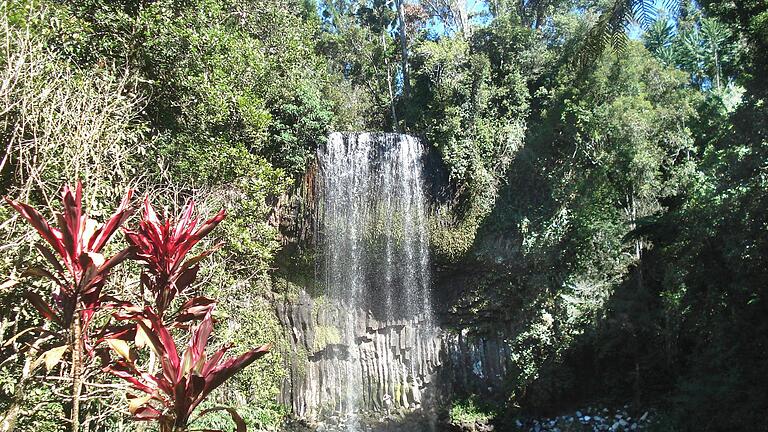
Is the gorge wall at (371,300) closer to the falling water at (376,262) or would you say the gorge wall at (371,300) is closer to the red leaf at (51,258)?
the falling water at (376,262)

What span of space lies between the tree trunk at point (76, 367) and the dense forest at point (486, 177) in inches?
4.8

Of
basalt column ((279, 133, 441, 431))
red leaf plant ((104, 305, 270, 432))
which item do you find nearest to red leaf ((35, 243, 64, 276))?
red leaf plant ((104, 305, 270, 432))

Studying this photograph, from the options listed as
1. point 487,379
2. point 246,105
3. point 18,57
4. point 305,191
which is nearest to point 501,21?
point 305,191

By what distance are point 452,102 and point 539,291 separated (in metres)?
4.82

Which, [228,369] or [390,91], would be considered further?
[390,91]

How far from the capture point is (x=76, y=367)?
228cm

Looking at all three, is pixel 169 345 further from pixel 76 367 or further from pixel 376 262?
pixel 376 262

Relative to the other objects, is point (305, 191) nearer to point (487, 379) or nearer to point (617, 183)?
point (487, 379)

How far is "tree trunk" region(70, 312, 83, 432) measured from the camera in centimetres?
224

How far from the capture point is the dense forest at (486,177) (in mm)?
5305

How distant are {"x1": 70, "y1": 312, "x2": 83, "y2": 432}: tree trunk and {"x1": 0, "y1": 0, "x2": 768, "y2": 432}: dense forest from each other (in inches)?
4.8

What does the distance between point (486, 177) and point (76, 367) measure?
35.4 feet

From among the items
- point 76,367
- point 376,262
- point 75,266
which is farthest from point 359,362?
point 75,266

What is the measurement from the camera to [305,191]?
1267 centimetres
